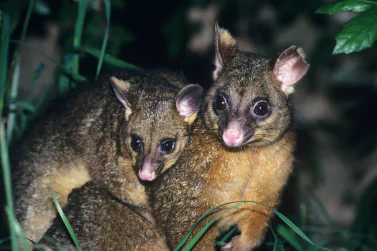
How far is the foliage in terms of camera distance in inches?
101

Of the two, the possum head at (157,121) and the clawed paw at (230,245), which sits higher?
the possum head at (157,121)

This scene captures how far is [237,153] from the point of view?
110 inches

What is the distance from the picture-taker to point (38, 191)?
3463 mm

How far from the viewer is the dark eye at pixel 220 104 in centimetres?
280

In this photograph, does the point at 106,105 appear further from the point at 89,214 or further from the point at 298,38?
the point at 298,38

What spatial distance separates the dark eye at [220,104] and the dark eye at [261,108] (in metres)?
0.18

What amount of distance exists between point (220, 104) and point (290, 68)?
1.59 feet

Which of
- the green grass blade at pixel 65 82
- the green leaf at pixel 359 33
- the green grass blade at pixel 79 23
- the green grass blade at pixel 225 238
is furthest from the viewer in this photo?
the green grass blade at pixel 65 82

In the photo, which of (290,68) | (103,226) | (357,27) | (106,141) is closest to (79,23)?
(106,141)

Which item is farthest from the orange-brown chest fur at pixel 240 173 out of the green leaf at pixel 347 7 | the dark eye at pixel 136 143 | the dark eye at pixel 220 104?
the green leaf at pixel 347 7

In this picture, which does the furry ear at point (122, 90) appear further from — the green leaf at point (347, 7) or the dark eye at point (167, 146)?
the green leaf at point (347, 7)

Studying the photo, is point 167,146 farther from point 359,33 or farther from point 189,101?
point 359,33

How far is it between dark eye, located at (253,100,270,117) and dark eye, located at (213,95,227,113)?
7.1 inches

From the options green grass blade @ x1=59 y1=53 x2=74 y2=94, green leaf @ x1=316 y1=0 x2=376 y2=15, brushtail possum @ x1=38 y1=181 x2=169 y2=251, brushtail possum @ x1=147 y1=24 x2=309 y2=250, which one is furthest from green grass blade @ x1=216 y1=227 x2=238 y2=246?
green grass blade @ x1=59 y1=53 x2=74 y2=94
